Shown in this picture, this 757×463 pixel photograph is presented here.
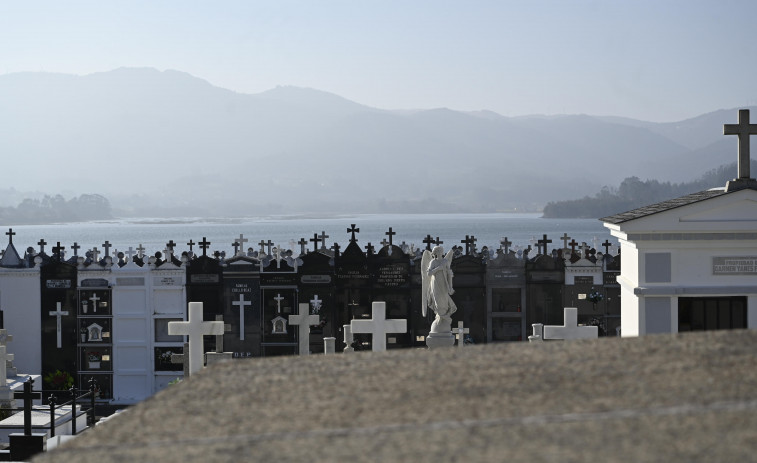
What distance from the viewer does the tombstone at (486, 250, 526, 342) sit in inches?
830

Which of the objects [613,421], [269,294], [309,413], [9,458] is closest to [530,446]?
[613,421]

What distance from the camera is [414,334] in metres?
21.3

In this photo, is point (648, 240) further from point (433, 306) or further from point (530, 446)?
point (530, 446)

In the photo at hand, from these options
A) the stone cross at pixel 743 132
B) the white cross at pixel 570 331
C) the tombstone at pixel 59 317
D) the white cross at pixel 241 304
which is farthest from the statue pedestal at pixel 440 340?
the tombstone at pixel 59 317

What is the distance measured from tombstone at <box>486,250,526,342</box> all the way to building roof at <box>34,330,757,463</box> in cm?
1788

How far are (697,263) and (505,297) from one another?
11.8m

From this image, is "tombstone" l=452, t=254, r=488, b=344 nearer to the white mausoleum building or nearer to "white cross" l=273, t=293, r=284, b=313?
"white cross" l=273, t=293, r=284, b=313

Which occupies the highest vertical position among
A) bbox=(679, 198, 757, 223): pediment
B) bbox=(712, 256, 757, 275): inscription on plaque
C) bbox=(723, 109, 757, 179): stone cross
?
bbox=(723, 109, 757, 179): stone cross

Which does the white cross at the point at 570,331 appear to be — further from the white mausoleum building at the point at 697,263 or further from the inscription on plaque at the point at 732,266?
the inscription on plaque at the point at 732,266

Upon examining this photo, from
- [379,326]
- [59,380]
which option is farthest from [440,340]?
[59,380]

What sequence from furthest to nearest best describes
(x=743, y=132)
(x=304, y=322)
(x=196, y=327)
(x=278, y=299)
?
(x=278, y=299) → (x=304, y=322) → (x=196, y=327) → (x=743, y=132)

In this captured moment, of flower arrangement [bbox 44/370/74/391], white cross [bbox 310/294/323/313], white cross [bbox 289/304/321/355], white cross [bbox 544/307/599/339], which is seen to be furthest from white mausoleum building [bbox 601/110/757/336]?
flower arrangement [bbox 44/370/74/391]

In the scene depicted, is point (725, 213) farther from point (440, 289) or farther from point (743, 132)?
point (440, 289)

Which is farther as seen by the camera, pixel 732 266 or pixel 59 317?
pixel 59 317
